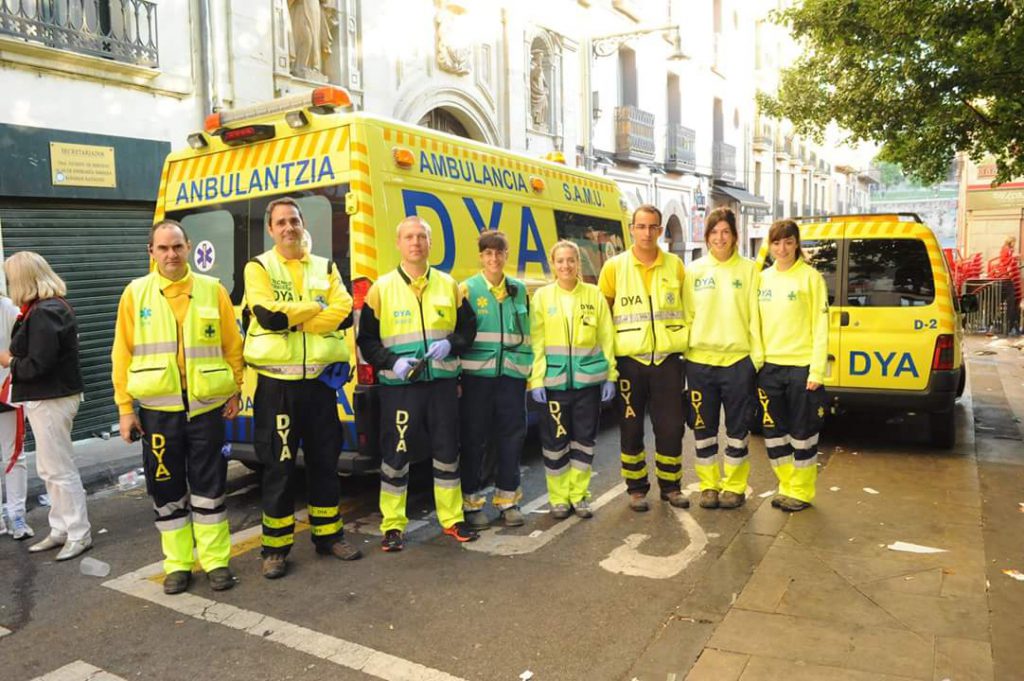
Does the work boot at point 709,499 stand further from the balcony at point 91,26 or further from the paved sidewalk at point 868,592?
the balcony at point 91,26

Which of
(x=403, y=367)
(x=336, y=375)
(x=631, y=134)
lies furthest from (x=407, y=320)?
(x=631, y=134)

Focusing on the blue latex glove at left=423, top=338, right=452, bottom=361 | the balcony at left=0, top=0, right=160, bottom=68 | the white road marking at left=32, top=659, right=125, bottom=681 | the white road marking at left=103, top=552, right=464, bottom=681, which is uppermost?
the balcony at left=0, top=0, right=160, bottom=68

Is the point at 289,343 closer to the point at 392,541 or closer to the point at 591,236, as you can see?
the point at 392,541

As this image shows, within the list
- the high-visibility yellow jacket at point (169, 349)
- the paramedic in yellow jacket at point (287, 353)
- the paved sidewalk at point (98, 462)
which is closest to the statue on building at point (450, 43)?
the paved sidewalk at point (98, 462)

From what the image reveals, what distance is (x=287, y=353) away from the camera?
4316 mm

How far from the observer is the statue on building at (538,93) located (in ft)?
55.6

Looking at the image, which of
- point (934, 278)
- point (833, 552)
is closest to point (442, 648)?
point (833, 552)

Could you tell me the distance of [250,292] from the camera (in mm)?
4289

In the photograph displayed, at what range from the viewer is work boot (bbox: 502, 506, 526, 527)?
5.13 m

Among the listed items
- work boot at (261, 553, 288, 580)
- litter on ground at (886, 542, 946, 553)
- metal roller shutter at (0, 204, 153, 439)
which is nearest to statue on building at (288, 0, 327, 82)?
metal roller shutter at (0, 204, 153, 439)

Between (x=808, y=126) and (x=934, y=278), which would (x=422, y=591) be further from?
(x=808, y=126)

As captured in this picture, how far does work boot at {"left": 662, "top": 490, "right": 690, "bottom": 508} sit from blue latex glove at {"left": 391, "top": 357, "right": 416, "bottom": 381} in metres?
2.09

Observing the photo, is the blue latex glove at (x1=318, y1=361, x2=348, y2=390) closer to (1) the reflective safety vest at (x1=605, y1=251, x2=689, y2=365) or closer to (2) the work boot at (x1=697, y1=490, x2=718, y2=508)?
(1) the reflective safety vest at (x1=605, y1=251, x2=689, y2=365)

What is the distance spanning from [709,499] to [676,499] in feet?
0.71
